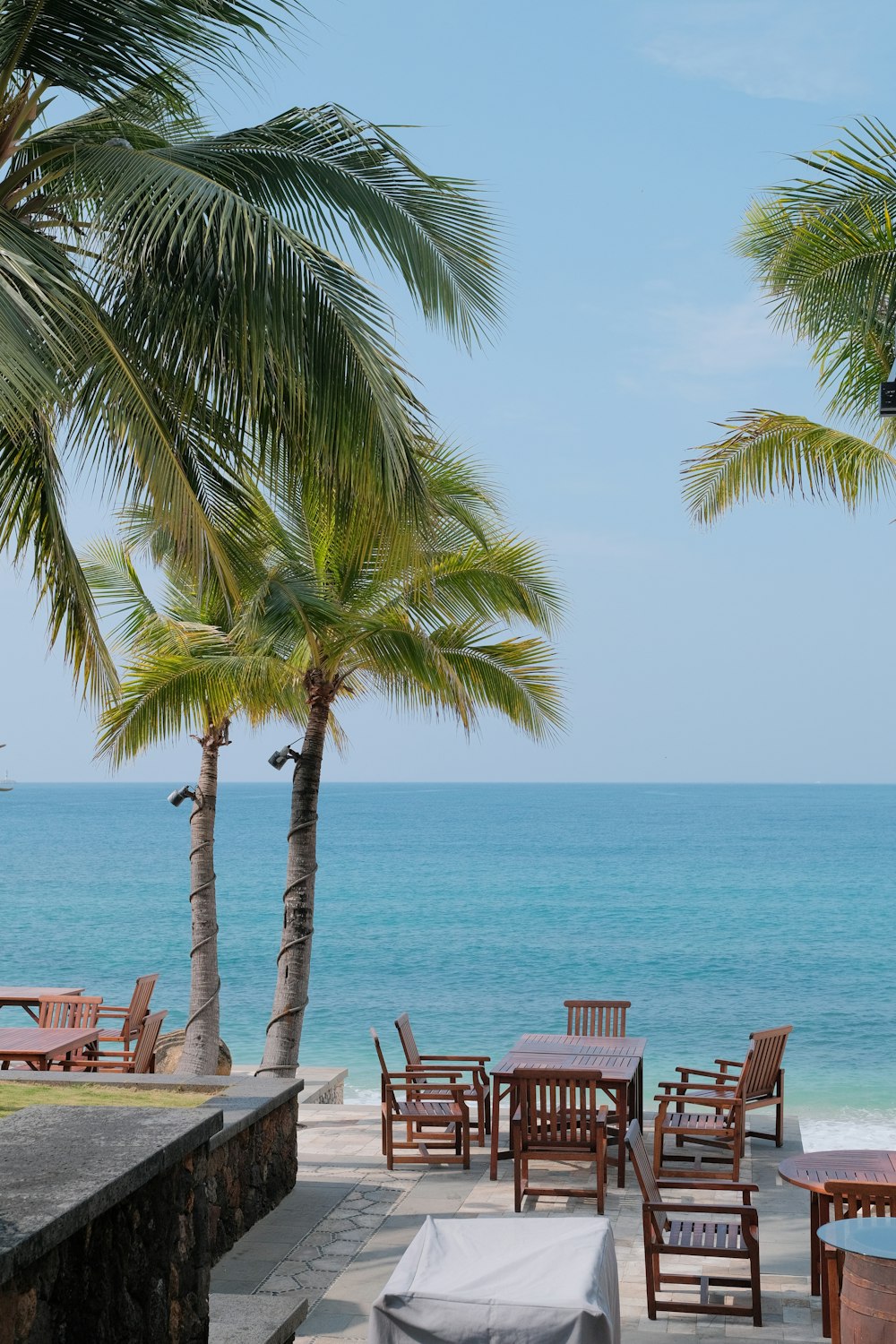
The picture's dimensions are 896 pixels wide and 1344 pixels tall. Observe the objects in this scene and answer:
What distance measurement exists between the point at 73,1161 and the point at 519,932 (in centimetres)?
4996

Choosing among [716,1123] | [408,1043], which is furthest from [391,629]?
[716,1123]

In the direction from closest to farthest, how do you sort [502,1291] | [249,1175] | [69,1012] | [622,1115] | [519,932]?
[502,1291], [249,1175], [622,1115], [69,1012], [519,932]

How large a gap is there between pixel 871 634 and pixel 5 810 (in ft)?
312

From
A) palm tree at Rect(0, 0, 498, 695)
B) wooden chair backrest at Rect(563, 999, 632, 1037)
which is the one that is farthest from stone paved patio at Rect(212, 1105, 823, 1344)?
palm tree at Rect(0, 0, 498, 695)

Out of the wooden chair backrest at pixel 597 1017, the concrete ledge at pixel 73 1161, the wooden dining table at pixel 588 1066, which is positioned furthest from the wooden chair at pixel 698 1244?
the wooden chair backrest at pixel 597 1017

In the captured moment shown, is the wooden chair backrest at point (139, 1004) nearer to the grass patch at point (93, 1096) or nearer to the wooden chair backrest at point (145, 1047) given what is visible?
the wooden chair backrest at point (145, 1047)

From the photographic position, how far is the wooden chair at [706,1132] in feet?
28.8

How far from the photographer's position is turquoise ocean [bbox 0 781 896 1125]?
30.4 m

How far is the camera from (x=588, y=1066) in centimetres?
909

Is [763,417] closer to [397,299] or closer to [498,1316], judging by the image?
[397,299]

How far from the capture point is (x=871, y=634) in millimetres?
84625

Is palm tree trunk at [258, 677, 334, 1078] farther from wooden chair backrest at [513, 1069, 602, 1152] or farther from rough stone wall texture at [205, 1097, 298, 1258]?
wooden chair backrest at [513, 1069, 602, 1152]

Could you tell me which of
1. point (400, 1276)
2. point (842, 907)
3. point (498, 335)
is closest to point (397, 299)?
point (498, 335)

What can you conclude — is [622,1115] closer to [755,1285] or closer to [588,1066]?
[588,1066]
